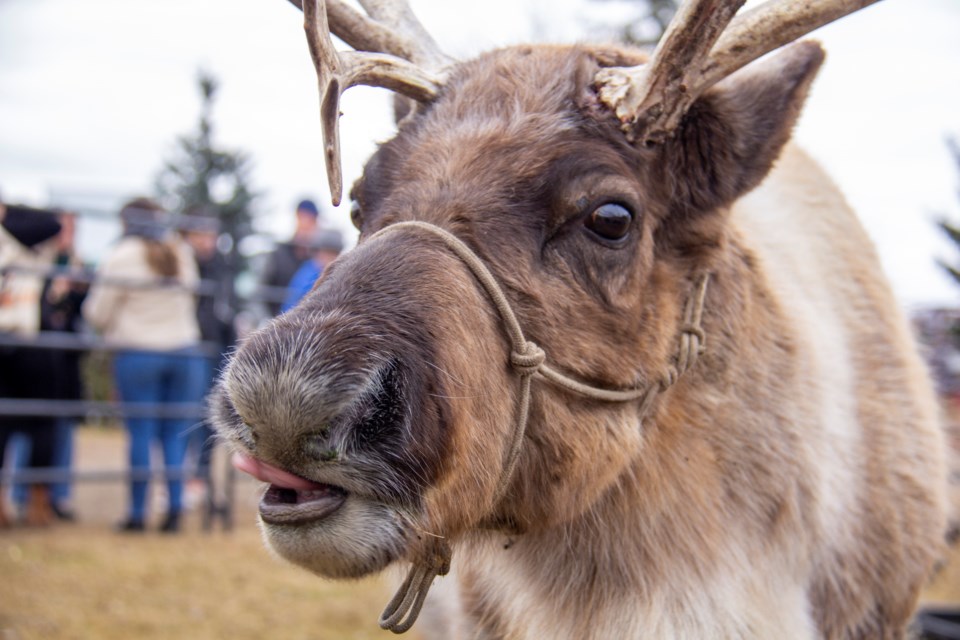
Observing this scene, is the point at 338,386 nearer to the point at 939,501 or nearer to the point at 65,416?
the point at 939,501

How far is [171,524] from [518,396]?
6.92 metres

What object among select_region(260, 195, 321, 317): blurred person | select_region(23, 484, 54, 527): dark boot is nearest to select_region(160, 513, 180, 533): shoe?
select_region(23, 484, 54, 527): dark boot

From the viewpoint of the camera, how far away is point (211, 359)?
333 inches

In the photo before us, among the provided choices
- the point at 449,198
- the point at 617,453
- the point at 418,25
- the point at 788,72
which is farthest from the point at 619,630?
the point at 418,25

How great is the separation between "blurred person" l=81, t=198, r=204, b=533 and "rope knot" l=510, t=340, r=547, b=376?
6.35 metres

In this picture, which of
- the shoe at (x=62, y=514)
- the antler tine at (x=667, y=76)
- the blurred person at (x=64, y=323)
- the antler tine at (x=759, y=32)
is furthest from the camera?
the shoe at (x=62, y=514)

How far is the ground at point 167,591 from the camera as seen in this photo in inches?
223

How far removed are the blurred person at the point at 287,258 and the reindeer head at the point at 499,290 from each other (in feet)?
19.5

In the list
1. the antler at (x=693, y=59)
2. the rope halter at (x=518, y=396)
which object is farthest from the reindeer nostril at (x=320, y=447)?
the antler at (x=693, y=59)

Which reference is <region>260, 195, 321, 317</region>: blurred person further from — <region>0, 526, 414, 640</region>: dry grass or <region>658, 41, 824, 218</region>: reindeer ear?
<region>658, 41, 824, 218</region>: reindeer ear

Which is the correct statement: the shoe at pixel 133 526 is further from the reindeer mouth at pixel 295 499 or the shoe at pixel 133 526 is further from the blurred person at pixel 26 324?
the reindeer mouth at pixel 295 499

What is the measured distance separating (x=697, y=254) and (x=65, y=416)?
23.1ft

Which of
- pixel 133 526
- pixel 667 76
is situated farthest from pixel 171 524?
pixel 667 76

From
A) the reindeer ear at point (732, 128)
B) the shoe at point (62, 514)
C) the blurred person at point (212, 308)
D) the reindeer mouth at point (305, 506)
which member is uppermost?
the reindeer ear at point (732, 128)
